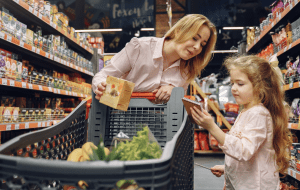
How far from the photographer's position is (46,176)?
1.31 ft

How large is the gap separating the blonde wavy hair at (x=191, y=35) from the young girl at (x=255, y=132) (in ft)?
0.60

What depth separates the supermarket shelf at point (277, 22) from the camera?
8.08 feet

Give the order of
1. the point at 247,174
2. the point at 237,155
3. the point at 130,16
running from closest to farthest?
the point at 237,155 < the point at 247,174 < the point at 130,16

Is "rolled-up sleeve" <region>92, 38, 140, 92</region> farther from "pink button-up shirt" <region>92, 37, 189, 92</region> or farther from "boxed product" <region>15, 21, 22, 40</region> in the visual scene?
"boxed product" <region>15, 21, 22, 40</region>

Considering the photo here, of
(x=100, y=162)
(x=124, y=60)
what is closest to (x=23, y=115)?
(x=124, y=60)

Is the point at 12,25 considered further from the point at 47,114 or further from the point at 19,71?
the point at 47,114

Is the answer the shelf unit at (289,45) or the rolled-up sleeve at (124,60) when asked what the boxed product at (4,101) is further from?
the shelf unit at (289,45)

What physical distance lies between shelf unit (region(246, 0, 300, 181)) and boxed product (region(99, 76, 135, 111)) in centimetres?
188

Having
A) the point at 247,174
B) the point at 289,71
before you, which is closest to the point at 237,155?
the point at 247,174

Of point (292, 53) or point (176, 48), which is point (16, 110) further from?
point (292, 53)

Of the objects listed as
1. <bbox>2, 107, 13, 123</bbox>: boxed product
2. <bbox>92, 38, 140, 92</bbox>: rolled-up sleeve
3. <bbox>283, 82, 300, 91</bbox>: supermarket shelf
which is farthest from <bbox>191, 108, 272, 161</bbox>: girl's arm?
<bbox>2, 107, 13, 123</bbox>: boxed product

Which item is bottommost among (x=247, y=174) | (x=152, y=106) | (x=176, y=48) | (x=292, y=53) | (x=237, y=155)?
(x=247, y=174)

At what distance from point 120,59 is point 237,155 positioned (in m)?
0.74

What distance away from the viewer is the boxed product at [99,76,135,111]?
0.93 m
